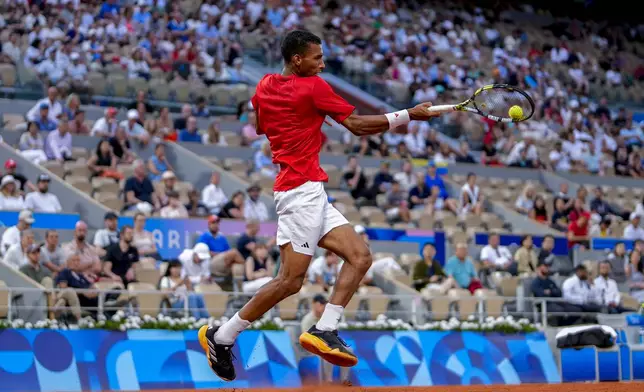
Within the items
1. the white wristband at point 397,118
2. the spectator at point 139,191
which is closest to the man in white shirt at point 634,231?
the spectator at point 139,191

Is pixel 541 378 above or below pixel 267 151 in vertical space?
below

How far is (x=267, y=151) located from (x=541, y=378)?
7.09 metres

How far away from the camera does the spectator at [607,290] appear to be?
691 inches

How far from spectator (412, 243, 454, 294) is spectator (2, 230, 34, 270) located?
571cm

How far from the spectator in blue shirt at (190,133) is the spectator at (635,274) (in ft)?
25.7

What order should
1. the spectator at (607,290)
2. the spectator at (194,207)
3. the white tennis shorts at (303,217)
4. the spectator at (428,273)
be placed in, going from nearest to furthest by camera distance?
the white tennis shorts at (303,217) < the spectator at (428,273) < the spectator at (607,290) < the spectator at (194,207)

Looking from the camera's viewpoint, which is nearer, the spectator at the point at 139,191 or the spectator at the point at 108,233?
the spectator at the point at 108,233

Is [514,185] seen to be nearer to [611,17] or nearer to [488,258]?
[488,258]

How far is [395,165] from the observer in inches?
885

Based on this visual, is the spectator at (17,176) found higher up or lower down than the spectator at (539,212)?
higher up

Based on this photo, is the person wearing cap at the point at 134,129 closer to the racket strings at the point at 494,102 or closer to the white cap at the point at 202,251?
the white cap at the point at 202,251

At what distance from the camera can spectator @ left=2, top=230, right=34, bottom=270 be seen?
13930mm

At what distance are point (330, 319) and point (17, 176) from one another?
32.6 ft

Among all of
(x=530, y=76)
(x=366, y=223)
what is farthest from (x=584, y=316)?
(x=530, y=76)
